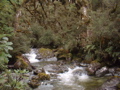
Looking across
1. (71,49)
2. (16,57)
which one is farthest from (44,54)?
(16,57)

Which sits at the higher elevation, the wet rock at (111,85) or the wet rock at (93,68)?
the wet rock at (111,85)

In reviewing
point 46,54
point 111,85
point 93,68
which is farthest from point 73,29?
point 111,85

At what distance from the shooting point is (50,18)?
690 inches

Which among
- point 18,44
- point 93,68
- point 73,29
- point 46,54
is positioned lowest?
point 46,54

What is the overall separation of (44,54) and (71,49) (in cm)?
395

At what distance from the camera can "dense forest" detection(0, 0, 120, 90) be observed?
8.71m

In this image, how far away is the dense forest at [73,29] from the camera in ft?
28.6

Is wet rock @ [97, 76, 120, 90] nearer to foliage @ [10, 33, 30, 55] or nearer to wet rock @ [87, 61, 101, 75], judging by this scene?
wet rock @ [87, 61, 101, 75]

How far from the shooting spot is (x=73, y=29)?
14688 mm

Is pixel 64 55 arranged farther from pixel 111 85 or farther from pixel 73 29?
pixel 111 85

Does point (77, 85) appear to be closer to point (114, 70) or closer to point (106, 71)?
point (106, 71)

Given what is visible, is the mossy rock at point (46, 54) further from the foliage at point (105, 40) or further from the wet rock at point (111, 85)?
the wet rock at point (111, 85)

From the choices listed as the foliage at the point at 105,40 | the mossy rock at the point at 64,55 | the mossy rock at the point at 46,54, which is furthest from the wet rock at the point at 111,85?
the mossy rock at the point at 46,54

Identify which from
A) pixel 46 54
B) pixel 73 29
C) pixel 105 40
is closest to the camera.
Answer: pixel 105 40
